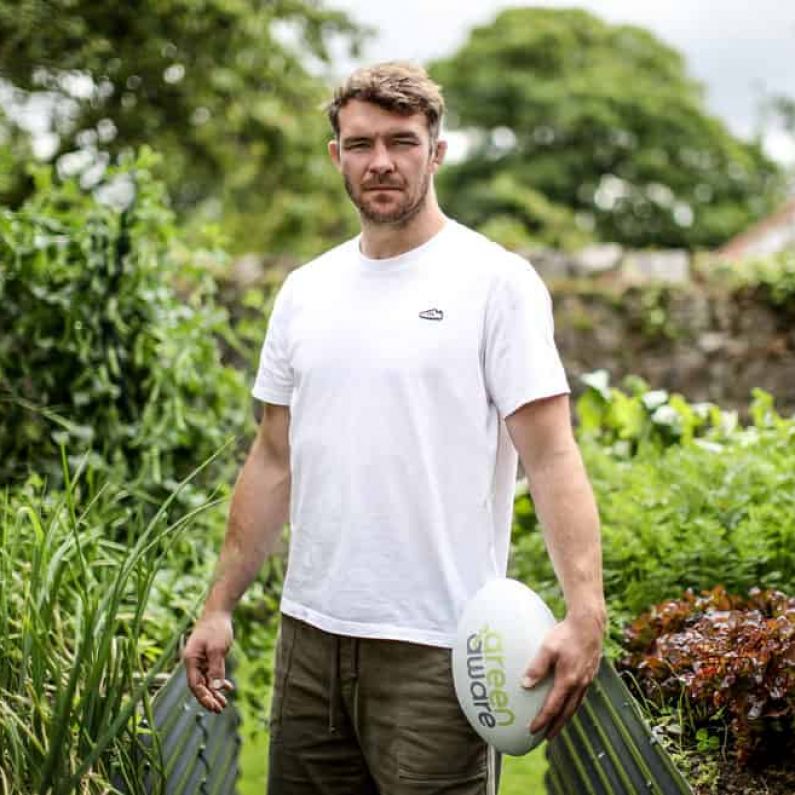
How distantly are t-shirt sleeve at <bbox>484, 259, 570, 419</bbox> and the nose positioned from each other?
0.95ft

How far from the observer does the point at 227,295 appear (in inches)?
281

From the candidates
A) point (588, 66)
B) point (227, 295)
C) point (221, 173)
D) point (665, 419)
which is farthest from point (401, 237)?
point (588, 66)

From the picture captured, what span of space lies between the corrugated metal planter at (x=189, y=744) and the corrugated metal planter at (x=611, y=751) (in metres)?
0.84

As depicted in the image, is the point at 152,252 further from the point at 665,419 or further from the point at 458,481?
the point at 458,481

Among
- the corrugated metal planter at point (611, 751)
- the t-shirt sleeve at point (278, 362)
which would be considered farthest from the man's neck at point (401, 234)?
the corrugated metal planter at point (611, 751)

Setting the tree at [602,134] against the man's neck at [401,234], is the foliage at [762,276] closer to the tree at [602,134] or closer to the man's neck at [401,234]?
the man's neck at [401,234]

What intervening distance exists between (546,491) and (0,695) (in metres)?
1.05

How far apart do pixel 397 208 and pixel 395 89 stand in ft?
0.71

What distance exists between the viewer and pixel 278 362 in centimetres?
241

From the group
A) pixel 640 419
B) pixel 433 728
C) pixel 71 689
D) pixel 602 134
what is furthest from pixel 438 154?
pixel 602 134

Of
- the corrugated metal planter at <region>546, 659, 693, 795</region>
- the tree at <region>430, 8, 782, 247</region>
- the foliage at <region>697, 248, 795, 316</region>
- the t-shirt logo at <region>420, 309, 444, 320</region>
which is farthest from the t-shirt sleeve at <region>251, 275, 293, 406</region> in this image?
the tree at <region>430, 8, 782, 247</region>

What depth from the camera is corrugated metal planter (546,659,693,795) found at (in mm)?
2131

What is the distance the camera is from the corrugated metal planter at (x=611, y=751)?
2131mm

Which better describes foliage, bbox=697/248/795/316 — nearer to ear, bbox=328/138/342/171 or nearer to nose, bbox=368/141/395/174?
ear, bbox=328/138/342/171
